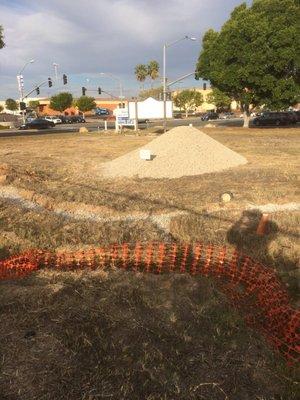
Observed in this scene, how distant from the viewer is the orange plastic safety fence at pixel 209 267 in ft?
16.7

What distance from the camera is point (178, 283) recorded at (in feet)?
19.4

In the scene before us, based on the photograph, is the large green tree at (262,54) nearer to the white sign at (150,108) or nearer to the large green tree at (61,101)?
the white sign at (150,108)

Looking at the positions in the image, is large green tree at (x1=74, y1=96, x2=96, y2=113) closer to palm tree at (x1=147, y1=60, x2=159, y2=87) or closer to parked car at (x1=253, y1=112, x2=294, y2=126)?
palm tree at (x1=147, y1=60, x2=159, y2=87)

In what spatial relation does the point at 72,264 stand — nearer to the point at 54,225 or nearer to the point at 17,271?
the point at 17,271

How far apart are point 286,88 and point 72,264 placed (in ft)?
104

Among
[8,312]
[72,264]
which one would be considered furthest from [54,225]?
[8,312]

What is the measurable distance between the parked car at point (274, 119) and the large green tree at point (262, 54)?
25.3 ft

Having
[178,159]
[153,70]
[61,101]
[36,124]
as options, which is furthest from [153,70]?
[178,159]

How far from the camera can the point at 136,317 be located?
493cm

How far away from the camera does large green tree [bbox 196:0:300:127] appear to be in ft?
107

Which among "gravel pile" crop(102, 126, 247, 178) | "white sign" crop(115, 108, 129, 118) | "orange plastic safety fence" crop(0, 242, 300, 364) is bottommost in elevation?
"orange plastic safety fence" crop(0, 242, 300, 364)

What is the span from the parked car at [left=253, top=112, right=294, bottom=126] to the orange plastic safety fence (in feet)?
126

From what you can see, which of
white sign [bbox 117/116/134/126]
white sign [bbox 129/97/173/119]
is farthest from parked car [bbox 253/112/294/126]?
white sign [bbox 117/116/134/126]

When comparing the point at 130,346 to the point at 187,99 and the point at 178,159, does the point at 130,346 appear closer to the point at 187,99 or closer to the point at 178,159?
the point at 178,159
